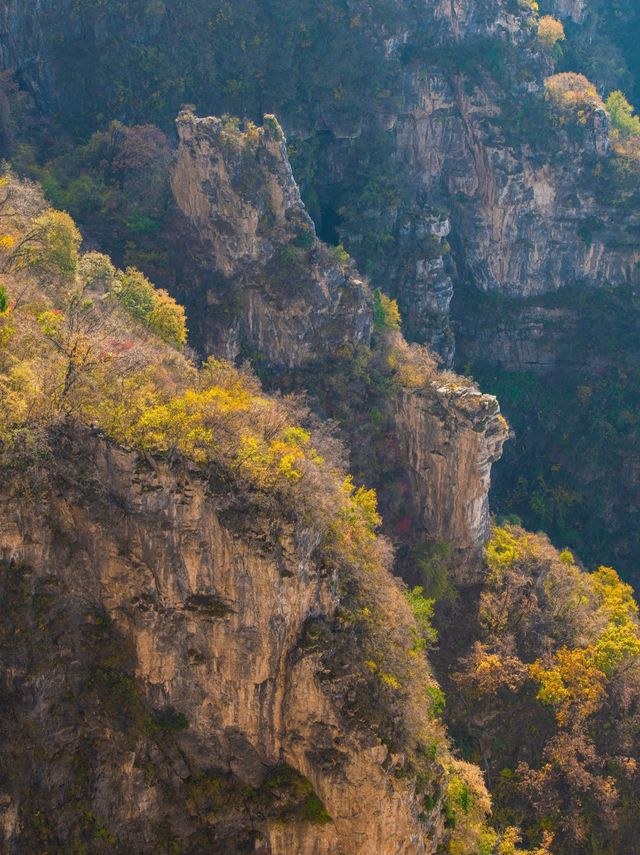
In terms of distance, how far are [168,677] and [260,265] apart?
22371 mm

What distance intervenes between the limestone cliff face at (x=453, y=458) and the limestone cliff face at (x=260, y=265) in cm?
553

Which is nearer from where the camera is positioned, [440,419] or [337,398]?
[440,419]

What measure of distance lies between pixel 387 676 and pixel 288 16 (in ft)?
135

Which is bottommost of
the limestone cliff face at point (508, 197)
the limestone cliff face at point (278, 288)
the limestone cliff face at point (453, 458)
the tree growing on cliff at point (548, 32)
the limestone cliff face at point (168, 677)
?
the limestone cliff face at point (168, 677)

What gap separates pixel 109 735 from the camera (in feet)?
74.0

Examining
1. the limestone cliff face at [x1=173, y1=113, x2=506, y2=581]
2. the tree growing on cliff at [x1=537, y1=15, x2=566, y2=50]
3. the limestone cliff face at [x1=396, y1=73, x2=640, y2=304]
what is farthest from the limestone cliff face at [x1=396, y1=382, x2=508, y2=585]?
the tree growing on cliff at [x1=537, y1=15, x2=566, y2=50]

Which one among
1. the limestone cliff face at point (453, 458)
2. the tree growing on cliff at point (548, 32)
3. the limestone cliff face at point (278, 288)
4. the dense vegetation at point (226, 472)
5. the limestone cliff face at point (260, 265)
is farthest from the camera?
the tree growing on cliff at point (548, 32)

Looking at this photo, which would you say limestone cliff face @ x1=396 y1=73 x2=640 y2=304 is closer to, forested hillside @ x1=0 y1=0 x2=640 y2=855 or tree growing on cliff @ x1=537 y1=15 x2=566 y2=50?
forested hillside @ x1=0 y1=0 x2=640 y2=855

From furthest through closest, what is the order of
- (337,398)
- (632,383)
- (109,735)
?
(632,383), (337,398), (109,735)

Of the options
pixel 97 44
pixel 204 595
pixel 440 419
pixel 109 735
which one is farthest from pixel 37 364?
pixel 97 44

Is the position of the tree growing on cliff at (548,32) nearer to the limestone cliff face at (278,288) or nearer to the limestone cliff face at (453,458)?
the limestone cliff face at (278,288)

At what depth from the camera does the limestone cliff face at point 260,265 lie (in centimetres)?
4000

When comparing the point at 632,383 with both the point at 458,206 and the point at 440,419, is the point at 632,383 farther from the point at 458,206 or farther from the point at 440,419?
the point at 440,419

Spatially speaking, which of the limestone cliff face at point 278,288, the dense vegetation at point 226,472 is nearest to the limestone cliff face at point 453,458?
the limestone cliff face at point 278,288
